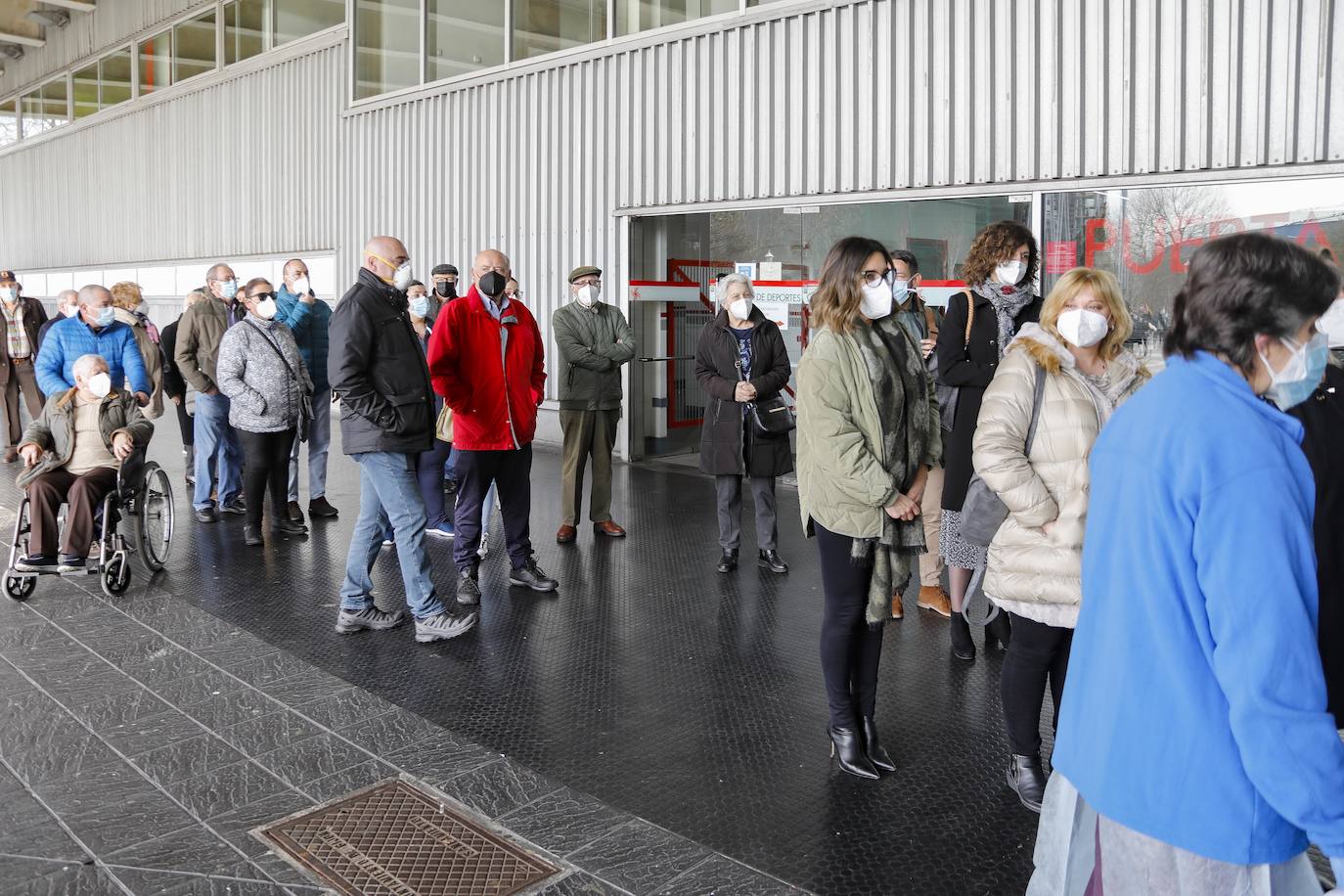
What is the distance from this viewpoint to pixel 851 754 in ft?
12.1

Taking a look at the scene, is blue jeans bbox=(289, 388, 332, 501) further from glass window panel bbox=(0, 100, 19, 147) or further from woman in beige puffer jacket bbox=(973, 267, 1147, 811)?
glass window panel bbox=(0, 100, 19, 147)

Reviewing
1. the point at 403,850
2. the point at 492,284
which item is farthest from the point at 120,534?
the point at 403,850

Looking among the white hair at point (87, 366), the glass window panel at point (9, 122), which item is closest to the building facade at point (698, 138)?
the white hair at point (87, 366)

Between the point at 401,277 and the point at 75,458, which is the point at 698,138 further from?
the point at 75,458

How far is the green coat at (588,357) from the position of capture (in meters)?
7.21

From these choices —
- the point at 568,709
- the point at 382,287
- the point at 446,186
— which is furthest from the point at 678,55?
the point at 568,709

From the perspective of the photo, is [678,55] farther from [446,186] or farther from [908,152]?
[446,186]

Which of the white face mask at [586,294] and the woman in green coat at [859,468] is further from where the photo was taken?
the white face mask at [586,294]

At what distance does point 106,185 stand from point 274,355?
612 inches

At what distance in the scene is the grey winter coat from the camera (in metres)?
7.18

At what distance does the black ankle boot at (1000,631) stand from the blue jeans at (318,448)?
199 inches

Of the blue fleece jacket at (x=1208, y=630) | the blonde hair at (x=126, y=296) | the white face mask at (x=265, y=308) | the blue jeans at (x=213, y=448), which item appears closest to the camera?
the blue fleece jacket at (x=1208, y=630)

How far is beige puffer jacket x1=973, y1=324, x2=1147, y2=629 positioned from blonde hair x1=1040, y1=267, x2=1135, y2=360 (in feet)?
0.35

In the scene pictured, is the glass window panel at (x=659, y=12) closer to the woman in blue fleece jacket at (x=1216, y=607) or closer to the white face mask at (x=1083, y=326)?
the white face mask at (x=1083, y=326)
